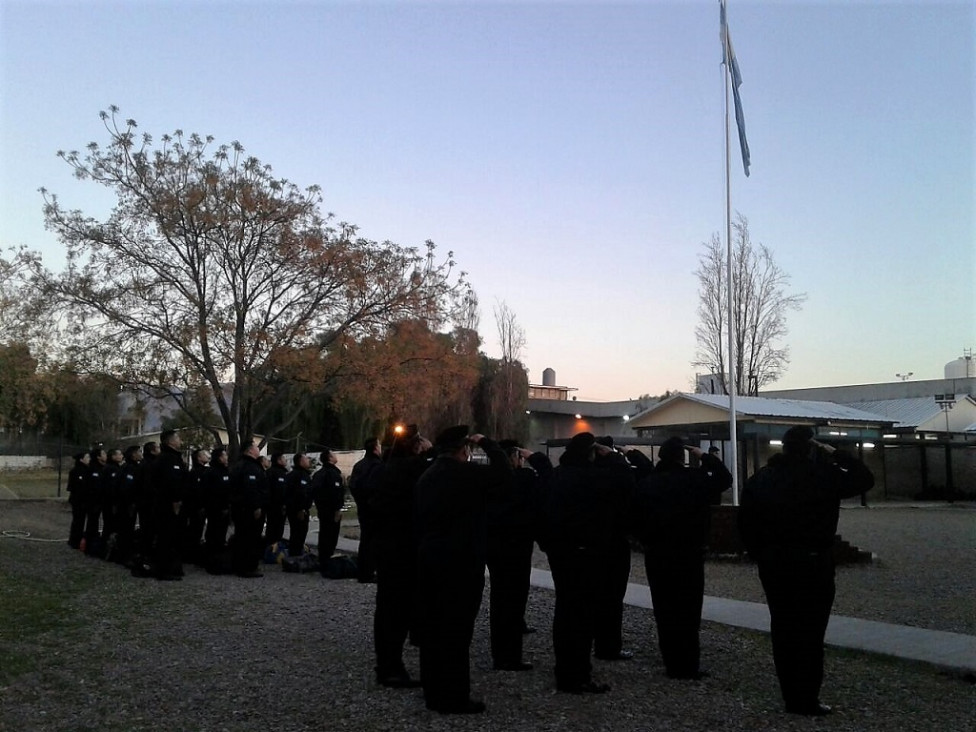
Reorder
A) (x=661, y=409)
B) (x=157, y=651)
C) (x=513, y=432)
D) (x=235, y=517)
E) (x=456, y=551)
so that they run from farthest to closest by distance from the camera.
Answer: (x=513, y=432), (x=661, y=409), (x=235, y=517), (x=157, y=651), (x=456, y=551)

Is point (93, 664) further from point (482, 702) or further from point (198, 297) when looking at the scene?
point (198, 297)

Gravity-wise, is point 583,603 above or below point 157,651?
above

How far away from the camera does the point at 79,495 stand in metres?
15.4

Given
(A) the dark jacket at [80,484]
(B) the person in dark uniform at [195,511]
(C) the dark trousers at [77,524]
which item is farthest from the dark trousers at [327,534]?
(C) the dark trousers at [77,524]

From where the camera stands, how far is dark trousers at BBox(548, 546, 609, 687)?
6391mm

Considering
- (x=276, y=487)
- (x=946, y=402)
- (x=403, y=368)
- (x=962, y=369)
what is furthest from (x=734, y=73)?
(x=962, y=369)

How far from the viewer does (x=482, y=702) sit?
5.98 meters

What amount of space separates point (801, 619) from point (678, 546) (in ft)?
3.97

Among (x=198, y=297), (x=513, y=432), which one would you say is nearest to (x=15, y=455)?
(x=198, y=297)

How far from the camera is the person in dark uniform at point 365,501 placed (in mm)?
7012

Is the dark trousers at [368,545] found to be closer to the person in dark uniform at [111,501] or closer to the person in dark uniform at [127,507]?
the person in dark uniform at [127,507]

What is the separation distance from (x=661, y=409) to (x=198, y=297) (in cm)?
1791

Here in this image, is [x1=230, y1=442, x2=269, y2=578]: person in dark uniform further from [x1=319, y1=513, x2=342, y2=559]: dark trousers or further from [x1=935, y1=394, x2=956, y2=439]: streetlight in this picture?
[x1=935, y1=394, x2=956, y2=439]: streetlight

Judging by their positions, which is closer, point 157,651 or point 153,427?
point 157,651
